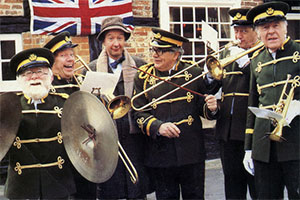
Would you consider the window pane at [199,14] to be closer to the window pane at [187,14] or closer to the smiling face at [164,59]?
the window pane at [187,14]

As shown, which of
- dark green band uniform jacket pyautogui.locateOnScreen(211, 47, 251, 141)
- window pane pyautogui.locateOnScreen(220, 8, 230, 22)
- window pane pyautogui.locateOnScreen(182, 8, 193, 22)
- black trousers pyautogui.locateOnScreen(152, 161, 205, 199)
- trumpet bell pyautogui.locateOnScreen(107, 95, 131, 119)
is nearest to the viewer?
trumpet bell pyautogui.locateOnScreen(107, 95, 131, 119)

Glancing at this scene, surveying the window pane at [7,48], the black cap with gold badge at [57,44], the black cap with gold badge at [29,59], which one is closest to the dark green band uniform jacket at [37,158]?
the black cap with gold badge at [29,59]

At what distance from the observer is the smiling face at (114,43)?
185 inches

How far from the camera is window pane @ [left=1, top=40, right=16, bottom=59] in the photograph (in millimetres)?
7223

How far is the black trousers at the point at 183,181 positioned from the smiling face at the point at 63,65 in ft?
4.07

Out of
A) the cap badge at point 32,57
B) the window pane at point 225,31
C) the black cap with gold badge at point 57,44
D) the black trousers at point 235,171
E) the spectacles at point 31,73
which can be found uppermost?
the window pane at point 225,31

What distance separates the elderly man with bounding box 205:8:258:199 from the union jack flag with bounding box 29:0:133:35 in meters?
3.16

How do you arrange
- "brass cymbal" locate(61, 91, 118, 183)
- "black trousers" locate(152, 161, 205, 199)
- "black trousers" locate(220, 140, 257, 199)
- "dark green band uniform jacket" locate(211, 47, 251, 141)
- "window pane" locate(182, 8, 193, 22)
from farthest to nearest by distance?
"window pane" locate(182, 8, 193, 22), "black trousers" locate(220, 140, 257, 199), "dark green band uniform jacket" locate(211, 47, 251, 141), "black trousers" locate(152, 161, 205, 199), "brass cymbal" locate(61, 91, 118, 183)

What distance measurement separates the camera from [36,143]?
12.5ft

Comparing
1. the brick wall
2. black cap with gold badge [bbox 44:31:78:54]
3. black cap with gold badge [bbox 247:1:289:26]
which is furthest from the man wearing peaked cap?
the brick wall

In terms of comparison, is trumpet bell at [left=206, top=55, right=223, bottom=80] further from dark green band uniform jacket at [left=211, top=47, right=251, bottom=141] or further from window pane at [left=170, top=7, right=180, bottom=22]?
window pane at [left=170, top=7, right=180, bottom=22]

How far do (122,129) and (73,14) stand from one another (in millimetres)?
3271

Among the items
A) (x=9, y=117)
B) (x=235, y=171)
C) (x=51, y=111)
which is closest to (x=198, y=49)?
(x=235, y=171)

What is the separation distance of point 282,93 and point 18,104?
6.94 feet
